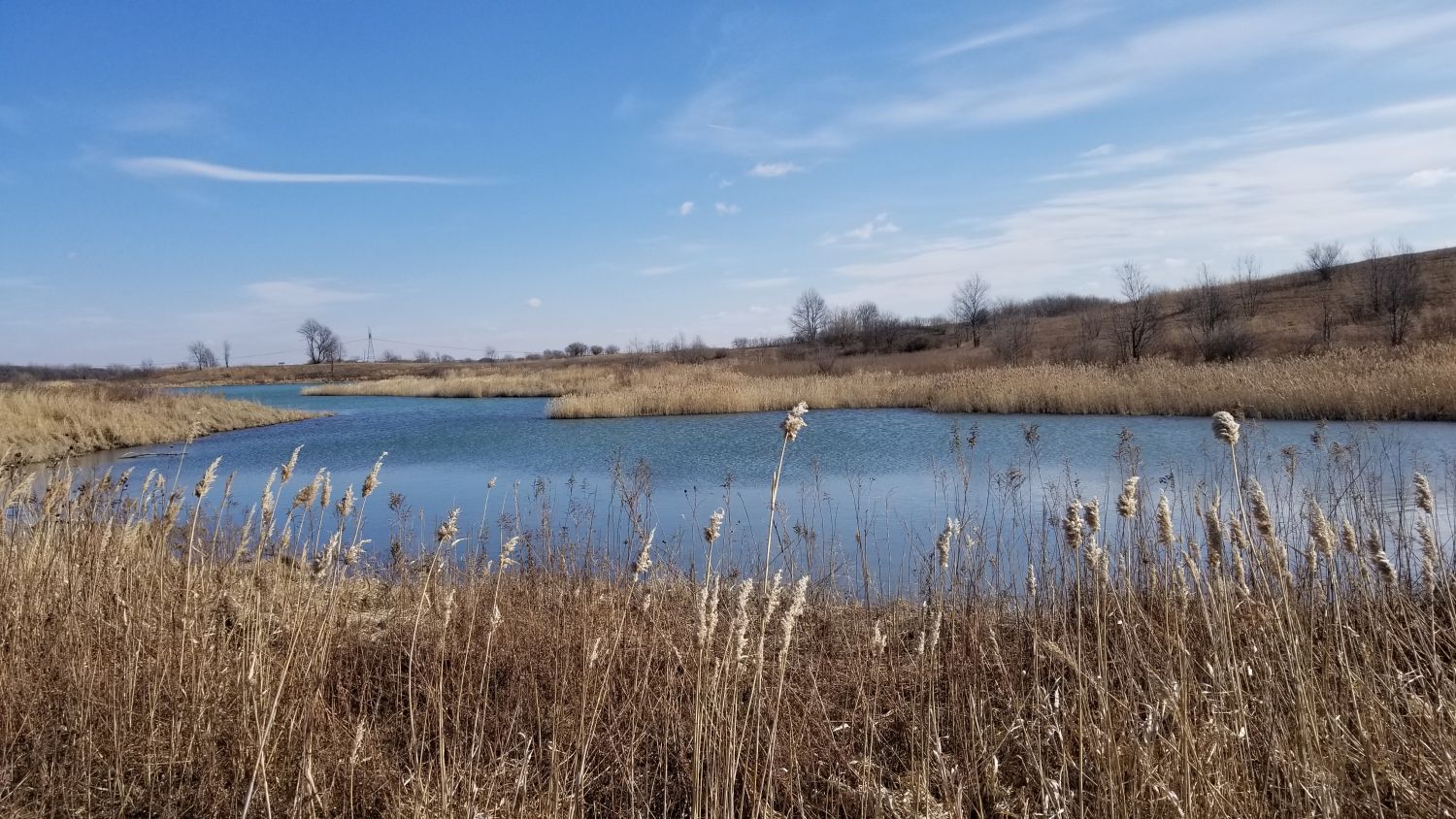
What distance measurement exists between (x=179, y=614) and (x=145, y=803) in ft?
3.02

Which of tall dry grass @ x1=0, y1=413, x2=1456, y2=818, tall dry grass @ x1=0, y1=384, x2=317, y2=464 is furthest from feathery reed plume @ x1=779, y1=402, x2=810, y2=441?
tall dry grass @ x1=0, y1=384, x2=317, y2=464

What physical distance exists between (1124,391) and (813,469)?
541 inches

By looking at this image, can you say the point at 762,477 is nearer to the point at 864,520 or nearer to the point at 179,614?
the point at 864,520

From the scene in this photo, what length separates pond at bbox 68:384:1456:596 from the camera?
24.2ft

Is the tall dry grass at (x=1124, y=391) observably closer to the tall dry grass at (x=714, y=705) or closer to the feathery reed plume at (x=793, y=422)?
the tall dry grass at (x=714, y=705)

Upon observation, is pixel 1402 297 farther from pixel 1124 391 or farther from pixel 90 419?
pixel 90 419

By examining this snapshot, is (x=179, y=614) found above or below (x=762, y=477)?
above

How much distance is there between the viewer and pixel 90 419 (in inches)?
829

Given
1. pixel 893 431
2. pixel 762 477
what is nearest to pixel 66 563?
pixel 762 477

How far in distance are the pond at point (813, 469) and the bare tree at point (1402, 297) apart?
17.2 m

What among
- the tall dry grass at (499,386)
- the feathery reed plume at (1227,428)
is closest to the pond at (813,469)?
the feathery reed plume at (1227,428)

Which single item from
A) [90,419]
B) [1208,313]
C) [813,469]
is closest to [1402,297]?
[1208,313]

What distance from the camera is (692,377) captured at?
98.5 ft

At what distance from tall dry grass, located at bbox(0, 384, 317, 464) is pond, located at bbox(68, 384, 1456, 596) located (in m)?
1.12
